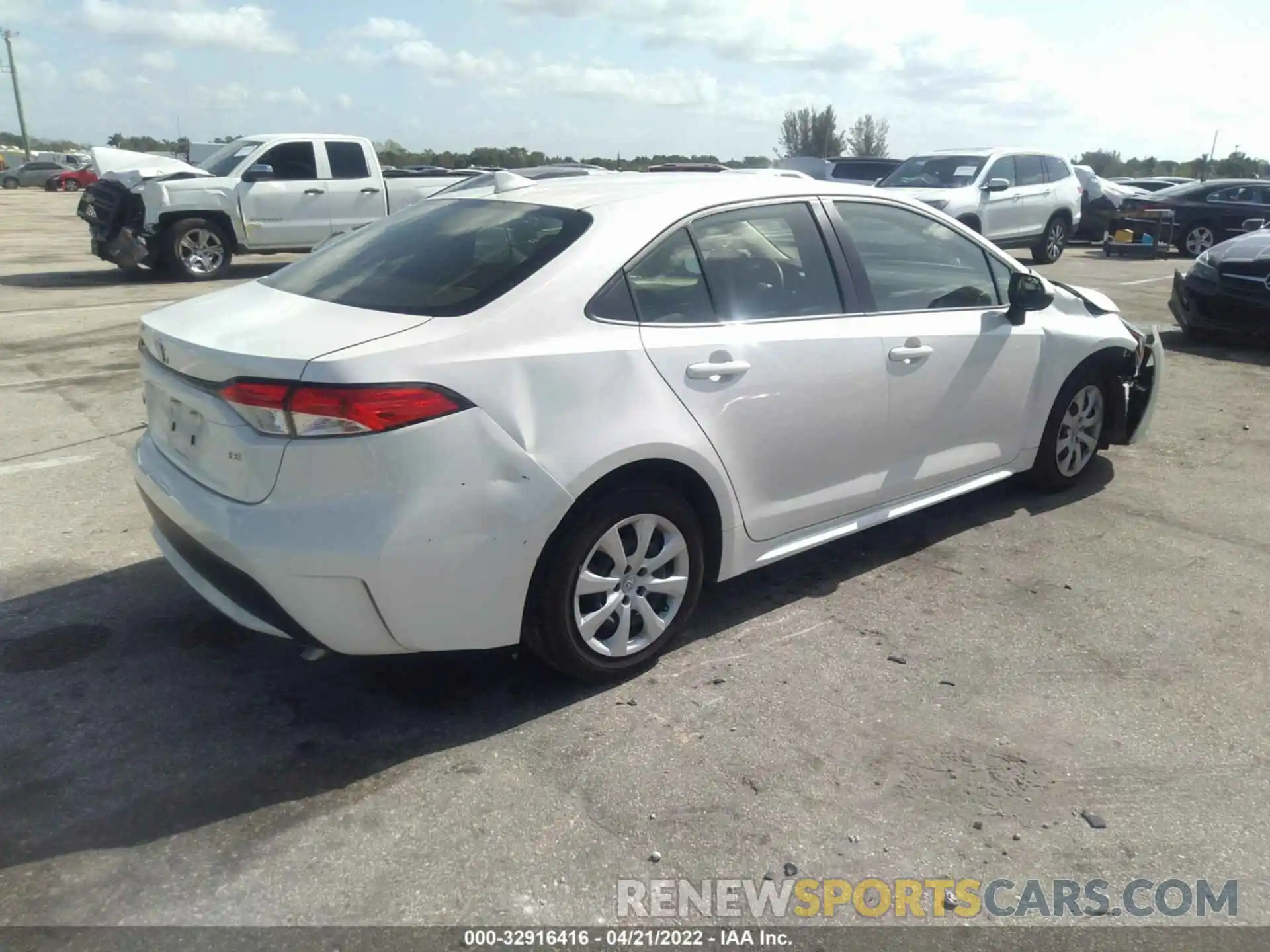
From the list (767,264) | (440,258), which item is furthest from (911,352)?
(440,258)

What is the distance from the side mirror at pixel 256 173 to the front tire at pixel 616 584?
1205 cm

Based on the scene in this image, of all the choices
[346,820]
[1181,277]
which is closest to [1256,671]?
[346,820]

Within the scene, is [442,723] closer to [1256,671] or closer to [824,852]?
[824,852]

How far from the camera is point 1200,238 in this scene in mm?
18891

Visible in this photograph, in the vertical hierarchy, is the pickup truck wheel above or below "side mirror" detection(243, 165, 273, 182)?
below

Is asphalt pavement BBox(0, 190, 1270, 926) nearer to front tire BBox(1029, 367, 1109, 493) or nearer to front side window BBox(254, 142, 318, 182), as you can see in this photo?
front tire BBox(1029, 367, 1109, 493)

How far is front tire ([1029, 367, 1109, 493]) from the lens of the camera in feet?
17.1

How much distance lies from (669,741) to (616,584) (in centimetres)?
54

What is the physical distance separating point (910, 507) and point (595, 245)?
6.27 ft

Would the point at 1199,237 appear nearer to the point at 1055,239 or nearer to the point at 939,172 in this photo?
the point at 1055,239

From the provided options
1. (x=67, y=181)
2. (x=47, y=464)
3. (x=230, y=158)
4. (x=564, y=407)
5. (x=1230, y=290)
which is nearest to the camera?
(x=564, y=407)

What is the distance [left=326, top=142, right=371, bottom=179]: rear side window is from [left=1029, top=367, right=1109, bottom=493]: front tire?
11827 millimetres

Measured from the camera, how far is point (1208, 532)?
507cm

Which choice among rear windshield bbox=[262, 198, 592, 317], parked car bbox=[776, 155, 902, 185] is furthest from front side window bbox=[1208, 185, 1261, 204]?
rear windshield bbox=[262, 198, 592, 317]
